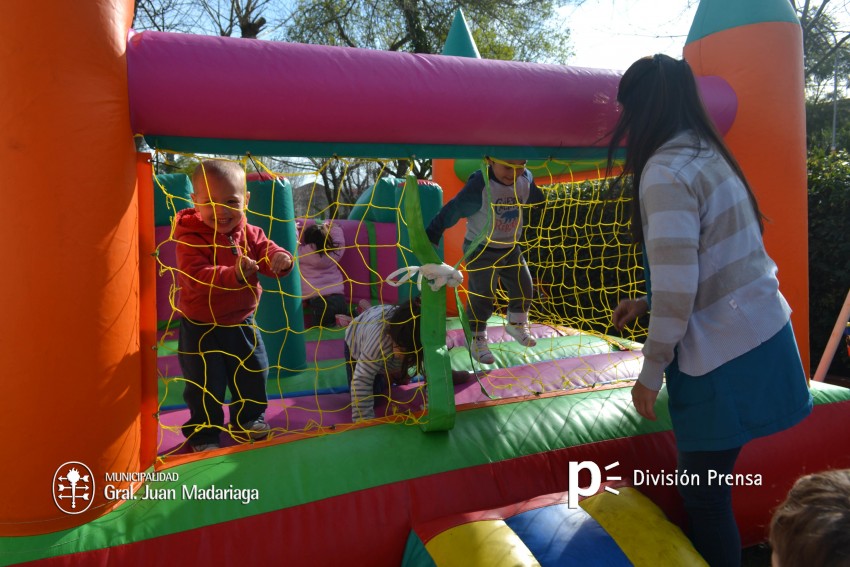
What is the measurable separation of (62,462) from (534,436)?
3.84 ft

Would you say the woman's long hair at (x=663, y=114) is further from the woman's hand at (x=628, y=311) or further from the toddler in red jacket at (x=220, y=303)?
the toddler in red jacket at (x=220, y=303)

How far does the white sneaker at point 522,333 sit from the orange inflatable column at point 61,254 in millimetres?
1857

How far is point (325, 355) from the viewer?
3094mm

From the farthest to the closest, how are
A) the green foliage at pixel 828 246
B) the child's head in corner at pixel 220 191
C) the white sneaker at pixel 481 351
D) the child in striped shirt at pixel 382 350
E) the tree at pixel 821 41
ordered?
1. the tree at pixel 821 41
2. the green foliage at pixel 828 246
3. the white sneaker at pixel 481 351
4. the child in striped shirt at pixel 382 350
5. the child's head in corner at pixel 220 191

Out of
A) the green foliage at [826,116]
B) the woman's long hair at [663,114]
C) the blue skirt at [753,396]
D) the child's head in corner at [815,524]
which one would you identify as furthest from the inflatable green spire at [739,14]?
the green foliage at [826,116]

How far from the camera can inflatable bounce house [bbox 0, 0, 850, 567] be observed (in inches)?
49.9

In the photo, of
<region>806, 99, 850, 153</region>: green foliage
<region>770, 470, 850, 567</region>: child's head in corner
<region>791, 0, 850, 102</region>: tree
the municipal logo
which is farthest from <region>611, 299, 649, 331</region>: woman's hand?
<region>806, 99, 850, 153</region>: green foliage

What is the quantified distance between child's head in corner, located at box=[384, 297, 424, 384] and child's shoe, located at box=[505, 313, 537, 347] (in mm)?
842

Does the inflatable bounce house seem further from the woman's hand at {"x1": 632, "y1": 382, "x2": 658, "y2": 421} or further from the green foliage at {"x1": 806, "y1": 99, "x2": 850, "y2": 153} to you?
the green foliage at {"x1": 806, "y1": 99, "x2": 850, "y2": 153}

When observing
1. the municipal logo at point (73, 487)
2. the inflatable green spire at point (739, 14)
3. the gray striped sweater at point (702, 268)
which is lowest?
the municipal logo at point (73, 487)

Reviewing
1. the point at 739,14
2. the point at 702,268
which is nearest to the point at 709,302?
the point at 702,268

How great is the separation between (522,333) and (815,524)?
2113 mm

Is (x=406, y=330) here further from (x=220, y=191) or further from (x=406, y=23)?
(x=406, y=23)

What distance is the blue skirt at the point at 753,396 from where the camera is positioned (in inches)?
51.4
